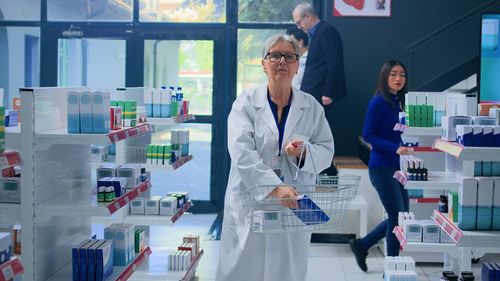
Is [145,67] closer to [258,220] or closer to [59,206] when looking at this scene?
[59,206]

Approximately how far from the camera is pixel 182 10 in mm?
9828


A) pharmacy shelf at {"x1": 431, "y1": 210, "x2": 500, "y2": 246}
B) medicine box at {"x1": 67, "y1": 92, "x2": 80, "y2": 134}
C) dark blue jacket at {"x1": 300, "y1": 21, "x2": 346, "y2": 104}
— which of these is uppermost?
dark blue jacket at {"x1": 300, "y1": 21, "x2": 346, "y2": 104}

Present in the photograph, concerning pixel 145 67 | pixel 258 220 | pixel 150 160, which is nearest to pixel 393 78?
pixel 150 160

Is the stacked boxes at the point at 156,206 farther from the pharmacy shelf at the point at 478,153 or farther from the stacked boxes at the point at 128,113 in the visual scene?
the pharmacy shelf at the point at 478,153

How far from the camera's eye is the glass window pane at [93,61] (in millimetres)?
9953

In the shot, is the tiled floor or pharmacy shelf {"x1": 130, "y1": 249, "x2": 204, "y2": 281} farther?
the tiled floor

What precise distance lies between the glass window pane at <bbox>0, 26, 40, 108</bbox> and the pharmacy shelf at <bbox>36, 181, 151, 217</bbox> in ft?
19.6

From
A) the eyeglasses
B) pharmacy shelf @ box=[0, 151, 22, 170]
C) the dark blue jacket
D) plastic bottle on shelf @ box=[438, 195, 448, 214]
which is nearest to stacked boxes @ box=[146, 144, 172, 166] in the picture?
plastic bottle on shelf @ box=[438, 195, 448, 214]

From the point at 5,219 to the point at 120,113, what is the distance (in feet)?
2.97

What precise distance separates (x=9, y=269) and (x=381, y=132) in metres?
4.22

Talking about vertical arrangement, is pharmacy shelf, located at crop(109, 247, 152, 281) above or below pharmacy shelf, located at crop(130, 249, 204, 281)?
above

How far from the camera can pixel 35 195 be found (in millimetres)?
3854

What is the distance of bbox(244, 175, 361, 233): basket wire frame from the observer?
320cm

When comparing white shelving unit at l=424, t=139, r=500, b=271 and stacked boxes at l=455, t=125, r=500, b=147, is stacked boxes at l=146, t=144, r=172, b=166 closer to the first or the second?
white shelving unit at l=424, t=139, r=500, b=271
